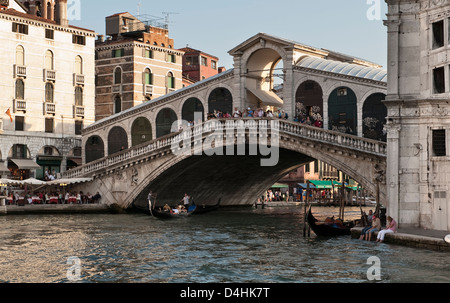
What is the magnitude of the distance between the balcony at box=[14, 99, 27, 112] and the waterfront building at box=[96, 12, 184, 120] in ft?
22.0

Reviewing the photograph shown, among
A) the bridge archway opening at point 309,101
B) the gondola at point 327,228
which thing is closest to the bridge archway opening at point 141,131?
the bridge archway opening at point 309,101

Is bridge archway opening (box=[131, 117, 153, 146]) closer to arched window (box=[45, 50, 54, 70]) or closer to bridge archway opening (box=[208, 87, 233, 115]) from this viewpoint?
bridge archway opening (box=[208, 87, 233, 115])

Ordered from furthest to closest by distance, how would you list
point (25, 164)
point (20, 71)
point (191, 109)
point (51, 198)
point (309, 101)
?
point (20, 71) < point (25, 164) < point (191, 109) < point (51, 198) < point (309, 101)

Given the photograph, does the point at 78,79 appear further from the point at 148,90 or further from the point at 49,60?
the point at 148,90

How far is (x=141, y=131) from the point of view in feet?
116

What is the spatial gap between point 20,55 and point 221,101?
33.6 ft

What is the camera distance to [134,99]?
41.4m

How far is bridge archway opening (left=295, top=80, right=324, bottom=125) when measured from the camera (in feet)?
97.9

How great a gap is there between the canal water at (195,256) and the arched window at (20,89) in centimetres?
1209

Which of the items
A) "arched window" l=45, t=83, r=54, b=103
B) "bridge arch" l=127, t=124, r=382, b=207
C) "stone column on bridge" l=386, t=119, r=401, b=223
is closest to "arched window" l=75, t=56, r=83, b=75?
"arched window" l=45, t=83, r=54, b=103

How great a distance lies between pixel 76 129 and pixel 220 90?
9226 millimetres

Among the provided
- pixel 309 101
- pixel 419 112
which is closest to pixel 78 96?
pixel 309 101
